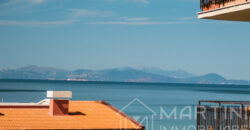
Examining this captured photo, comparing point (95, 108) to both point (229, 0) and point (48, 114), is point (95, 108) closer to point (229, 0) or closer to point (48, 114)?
point (48, 114)

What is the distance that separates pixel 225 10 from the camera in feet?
54.8

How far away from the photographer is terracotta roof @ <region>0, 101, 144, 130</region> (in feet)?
100

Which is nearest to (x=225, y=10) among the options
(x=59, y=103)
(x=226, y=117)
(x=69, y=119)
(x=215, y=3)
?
(x=215, y=3)

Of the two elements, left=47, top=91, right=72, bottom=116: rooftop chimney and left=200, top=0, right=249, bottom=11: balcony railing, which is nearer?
left=200, top=0, right=249, bottom=11: balcony railing

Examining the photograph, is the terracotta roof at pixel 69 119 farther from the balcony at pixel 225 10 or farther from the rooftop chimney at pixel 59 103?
the balcony at pixel 225 10

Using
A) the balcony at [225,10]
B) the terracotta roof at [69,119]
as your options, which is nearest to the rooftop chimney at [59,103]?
the terracotta roof at [69,119]

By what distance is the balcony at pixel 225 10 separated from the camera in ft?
53.0

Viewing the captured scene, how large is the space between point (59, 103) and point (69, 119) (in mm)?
1209

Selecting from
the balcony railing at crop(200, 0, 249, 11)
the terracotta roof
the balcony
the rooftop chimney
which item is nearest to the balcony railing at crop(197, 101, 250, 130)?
the balcony

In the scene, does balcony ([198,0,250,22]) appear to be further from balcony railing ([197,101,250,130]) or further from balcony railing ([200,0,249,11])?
balcony railing ([197,101,250,130])

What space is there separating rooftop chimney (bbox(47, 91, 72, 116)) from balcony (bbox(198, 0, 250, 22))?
1663 cm

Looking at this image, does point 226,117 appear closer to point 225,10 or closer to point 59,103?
point 225,10

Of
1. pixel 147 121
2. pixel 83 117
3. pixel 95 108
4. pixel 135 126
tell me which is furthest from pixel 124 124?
pixel 147 121

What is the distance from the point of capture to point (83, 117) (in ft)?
109
